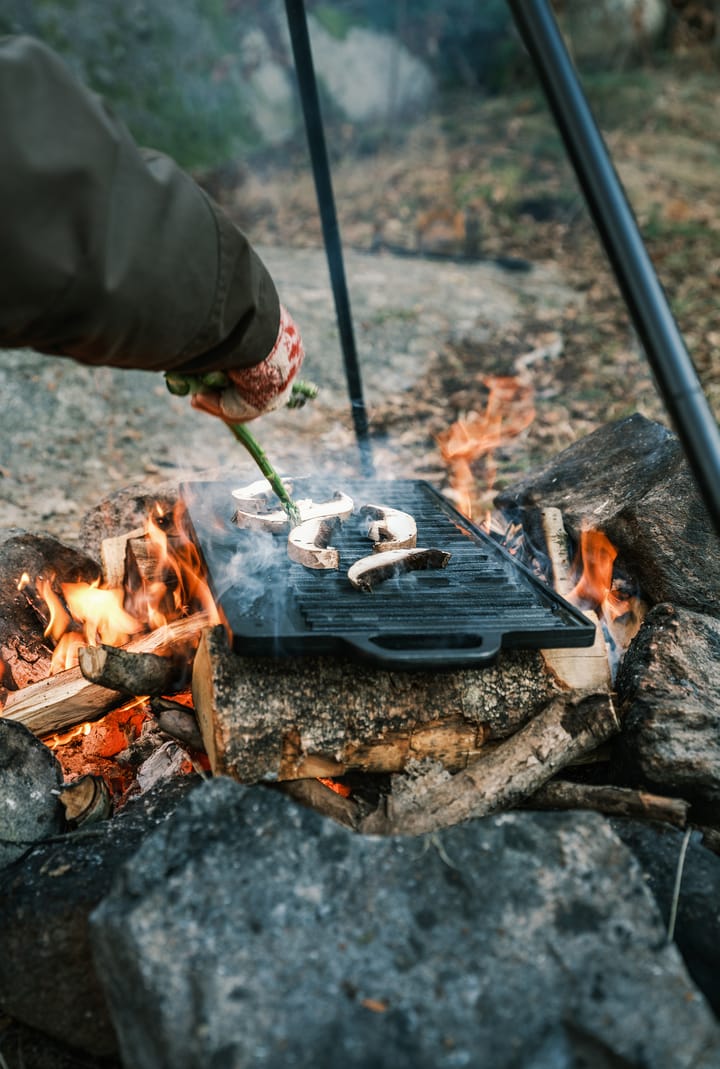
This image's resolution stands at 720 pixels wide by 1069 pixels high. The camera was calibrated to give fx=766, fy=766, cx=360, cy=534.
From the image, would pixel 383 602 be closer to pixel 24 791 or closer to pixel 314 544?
pixel 314 544

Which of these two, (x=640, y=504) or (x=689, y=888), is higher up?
(x=640, y=504)

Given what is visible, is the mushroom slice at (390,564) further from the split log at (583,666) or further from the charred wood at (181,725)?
the charred wood at (181,725)

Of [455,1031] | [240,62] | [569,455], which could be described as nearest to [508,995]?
[455,1031]

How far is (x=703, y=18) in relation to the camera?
11.2 meters

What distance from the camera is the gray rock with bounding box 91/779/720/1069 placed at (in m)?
1.17

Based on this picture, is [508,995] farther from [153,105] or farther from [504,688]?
[153,105]

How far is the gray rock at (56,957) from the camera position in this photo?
1.57m

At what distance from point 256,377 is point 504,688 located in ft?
3.31

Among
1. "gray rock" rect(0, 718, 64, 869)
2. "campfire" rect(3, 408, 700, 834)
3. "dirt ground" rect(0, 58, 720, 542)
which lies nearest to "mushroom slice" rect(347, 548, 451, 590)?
"campfire" rect(3, 408, 700, 834)

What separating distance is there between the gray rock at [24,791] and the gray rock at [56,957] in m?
0.16

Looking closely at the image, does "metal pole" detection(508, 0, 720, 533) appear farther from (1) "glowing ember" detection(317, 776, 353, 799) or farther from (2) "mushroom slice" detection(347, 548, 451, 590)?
(1) "glowing ember" detection(317, 776, 353, 799)

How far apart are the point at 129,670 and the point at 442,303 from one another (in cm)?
557

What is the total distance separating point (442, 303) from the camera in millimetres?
6914

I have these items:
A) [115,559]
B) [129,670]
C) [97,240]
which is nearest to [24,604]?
[115,559]
